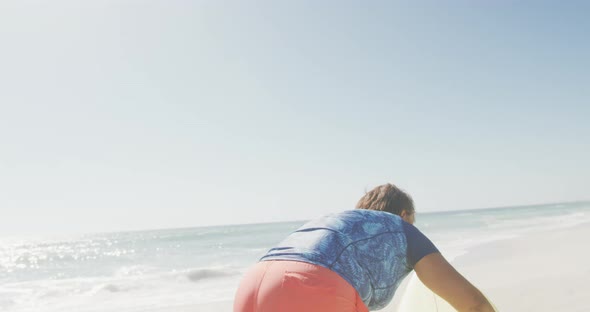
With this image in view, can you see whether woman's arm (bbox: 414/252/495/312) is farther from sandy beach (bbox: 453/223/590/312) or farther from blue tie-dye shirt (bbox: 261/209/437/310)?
sandy beach (bbox: 453/223/590/312)

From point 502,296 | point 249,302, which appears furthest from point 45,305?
point 249,302

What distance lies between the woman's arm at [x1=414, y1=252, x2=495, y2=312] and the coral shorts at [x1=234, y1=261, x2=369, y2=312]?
312 mm

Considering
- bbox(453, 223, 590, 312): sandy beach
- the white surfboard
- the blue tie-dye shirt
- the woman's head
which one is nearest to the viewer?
the blue tie-dye shirt

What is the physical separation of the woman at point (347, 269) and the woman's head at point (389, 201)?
10.0 inches

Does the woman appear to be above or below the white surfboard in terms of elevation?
above

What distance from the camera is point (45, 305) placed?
299 inches

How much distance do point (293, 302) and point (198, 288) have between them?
7279 mm

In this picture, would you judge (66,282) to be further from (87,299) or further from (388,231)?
(388,231)

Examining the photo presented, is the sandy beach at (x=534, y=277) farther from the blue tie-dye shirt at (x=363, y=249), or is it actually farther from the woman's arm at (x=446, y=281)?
the blue tie-dye shirt at (x=363, y=249)

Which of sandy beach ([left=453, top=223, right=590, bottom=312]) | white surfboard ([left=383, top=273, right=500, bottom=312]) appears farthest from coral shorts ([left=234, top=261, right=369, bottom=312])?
sandy beach ([left=453, top=223, right=590, bottom=312])

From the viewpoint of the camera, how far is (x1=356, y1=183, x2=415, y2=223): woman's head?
222 centimetres

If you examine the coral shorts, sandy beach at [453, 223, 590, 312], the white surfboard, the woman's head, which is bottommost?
sandy beach at [453, 223, 590, 312]

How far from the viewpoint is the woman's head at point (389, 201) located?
222 cm

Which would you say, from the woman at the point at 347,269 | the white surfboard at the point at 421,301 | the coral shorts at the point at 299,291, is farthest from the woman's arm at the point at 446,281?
the white surfboard at the point at 421,301
